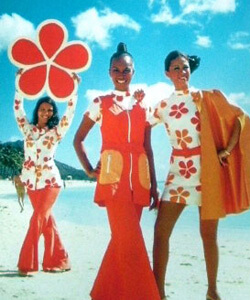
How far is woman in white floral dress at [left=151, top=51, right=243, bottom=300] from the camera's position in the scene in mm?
2754

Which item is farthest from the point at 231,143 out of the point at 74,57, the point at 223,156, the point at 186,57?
the point at 74,57

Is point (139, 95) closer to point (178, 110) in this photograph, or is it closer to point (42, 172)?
point (178, 110)

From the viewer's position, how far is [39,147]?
3844mm

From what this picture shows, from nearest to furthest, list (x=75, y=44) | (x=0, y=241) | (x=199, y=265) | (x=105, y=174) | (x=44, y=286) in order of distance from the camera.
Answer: (x=105, y=174), (x=44, y=286), (x=75, y=44), (x=199, y=265), (x=0, y=241)

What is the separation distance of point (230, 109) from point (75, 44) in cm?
139

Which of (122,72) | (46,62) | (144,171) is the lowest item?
(144,171)

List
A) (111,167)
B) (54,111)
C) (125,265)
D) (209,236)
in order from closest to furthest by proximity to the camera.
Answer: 1. (125,265)
2. (111,167)
3. (209,236)
4. (54,111)

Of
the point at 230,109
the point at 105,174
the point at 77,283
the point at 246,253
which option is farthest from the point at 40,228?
the point at 246,253

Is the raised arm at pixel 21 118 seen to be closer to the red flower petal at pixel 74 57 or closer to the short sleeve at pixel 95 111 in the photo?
the red flower petal at pixel 74 57

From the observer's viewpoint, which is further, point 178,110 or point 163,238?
point 178,110

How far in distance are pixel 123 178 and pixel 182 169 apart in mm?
349

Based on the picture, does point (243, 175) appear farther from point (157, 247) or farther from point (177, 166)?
point (157, 247)

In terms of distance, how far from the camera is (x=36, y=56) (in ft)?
12.4

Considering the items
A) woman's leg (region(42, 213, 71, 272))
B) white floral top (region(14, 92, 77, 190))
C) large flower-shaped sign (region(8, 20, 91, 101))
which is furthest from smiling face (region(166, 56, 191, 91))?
woman's leg (region(42, 213, 71, 272))
